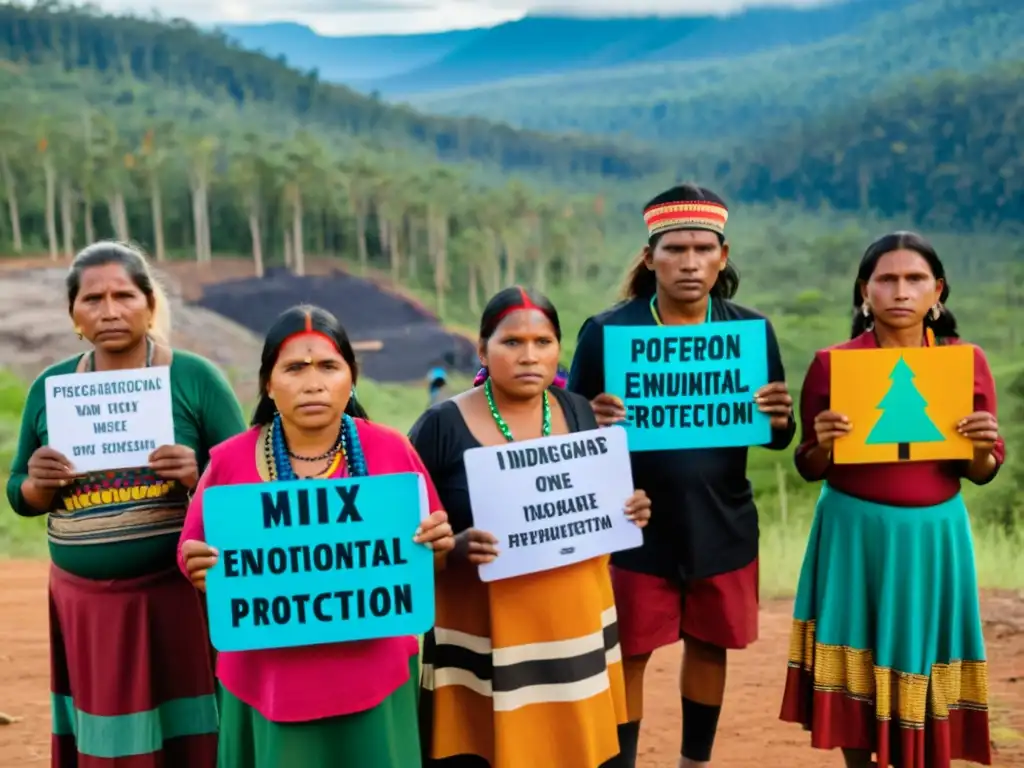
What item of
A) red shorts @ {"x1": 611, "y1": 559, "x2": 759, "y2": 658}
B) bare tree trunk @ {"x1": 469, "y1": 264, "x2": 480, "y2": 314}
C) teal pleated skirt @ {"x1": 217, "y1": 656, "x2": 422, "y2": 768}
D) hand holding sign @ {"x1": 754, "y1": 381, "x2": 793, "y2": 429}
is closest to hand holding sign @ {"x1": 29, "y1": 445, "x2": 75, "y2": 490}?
teal pleated skirt @ {"x1": 217, "y1": 656, "x2": 422, "y2": 768}

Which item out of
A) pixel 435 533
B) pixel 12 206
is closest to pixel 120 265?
pixel 435 533

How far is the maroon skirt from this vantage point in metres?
3.16

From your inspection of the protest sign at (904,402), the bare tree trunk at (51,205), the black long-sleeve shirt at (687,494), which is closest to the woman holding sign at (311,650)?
the black long-sleeve shirt at (687,494)

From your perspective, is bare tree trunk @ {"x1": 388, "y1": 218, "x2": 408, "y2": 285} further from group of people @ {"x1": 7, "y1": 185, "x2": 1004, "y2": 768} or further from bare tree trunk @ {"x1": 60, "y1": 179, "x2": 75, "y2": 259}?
group of people @ {"x1": 7, "y1": 185, "x2": 1004, "y2": 768}

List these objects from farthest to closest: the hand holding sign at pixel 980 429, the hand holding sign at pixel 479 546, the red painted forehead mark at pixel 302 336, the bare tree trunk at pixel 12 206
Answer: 1. the bare tree trunk at pixel 12 206
2. the hand holding sign at pixel 980 429
3. the hand holding sign at pixel 479 546
4. the red painted forehead mark at pixel 302 336

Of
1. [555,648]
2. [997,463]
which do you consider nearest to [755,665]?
[997,463]

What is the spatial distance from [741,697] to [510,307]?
3259mm

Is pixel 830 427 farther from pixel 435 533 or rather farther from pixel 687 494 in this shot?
pixel 435 533

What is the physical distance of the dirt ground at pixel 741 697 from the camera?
4617mm

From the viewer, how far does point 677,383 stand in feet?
11.2

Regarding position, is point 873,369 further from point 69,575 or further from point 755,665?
point 755,665

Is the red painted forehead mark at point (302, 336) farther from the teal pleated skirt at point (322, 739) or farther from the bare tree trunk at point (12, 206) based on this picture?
the bare tree trunk at point (12, 206)

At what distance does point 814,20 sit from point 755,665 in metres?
21.6

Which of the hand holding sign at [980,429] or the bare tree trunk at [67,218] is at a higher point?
the bare tree trunk at [67,218]
